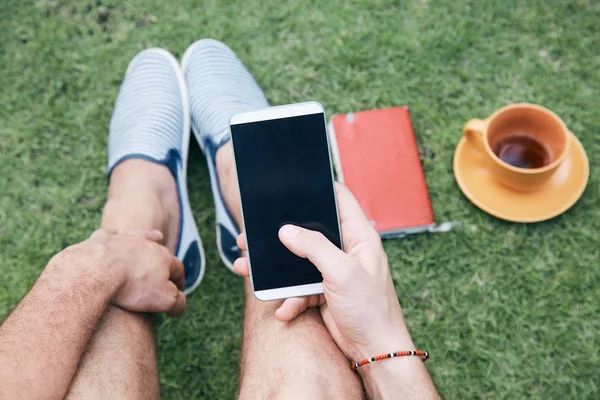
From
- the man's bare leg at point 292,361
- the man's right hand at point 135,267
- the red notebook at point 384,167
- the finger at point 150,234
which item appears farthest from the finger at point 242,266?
the red notebook at point 384,167

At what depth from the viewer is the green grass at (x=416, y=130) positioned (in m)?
1.81

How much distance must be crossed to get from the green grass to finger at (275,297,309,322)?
1.81 ft

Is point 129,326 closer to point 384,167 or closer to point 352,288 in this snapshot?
point 352,288

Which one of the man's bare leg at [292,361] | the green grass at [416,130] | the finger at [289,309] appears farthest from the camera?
the green grass at [416,130]

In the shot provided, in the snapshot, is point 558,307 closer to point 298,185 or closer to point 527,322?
point 527,322

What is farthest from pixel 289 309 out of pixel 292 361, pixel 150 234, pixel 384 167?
pixel 384 167

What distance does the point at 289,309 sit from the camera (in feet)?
4.40

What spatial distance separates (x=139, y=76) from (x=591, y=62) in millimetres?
1698

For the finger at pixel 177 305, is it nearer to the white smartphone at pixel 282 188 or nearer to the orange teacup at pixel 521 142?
the white smartphone at pixel 282 188

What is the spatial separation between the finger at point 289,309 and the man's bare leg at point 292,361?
0.02 m

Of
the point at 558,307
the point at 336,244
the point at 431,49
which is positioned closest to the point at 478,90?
the point at 431,49

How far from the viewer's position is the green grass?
5.93ft

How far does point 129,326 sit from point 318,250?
575mm

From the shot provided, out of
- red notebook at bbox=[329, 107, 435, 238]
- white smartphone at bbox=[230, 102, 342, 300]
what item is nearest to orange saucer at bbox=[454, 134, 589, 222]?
red notebook at bbox=[329, 107, 435, 238]
